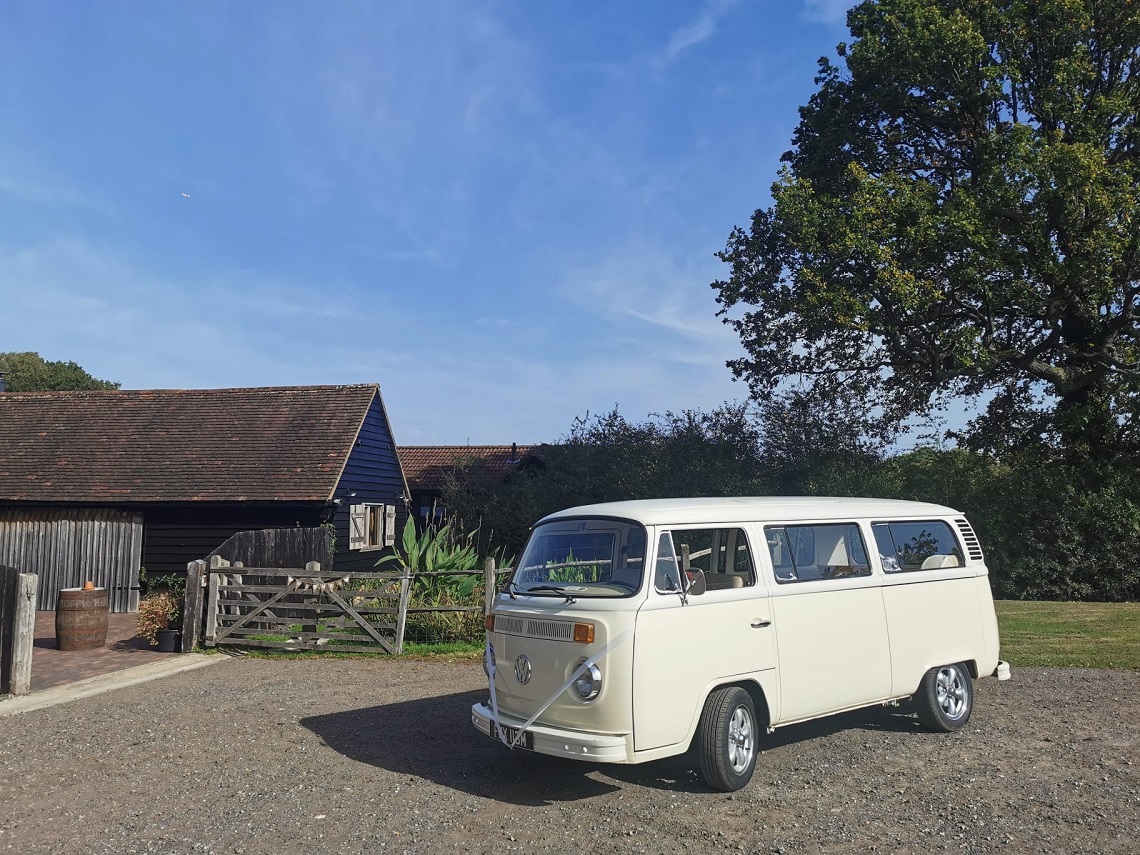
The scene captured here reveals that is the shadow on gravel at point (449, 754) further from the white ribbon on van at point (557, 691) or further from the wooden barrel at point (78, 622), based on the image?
the wooden barrel at point (78, 622)

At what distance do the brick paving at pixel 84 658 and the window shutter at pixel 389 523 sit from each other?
9.08 meters

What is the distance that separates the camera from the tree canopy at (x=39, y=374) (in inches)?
1971

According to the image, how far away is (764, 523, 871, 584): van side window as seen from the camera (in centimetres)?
704

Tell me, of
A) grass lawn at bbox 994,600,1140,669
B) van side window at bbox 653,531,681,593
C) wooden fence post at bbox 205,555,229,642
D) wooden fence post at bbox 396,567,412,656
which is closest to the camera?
van side window at bbox 653,531,681,593

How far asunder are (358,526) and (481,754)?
1603 centimetres

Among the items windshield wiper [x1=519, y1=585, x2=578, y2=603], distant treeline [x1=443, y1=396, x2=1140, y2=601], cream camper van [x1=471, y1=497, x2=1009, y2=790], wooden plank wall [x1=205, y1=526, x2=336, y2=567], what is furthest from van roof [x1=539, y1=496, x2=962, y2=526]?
distant treeline [x1=443, y1=396, x2=1140, y2=601]

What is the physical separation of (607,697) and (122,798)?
3784 mm

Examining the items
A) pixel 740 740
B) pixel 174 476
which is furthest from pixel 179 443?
pixel 740 740

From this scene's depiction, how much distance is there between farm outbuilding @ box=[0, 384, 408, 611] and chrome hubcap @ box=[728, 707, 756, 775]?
14611 millimetres

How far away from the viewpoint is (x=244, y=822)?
5938 mm

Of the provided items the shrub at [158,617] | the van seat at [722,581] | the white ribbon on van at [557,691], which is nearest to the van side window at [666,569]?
the van seat at [722,581]

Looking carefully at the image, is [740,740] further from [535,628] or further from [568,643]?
[535,628]

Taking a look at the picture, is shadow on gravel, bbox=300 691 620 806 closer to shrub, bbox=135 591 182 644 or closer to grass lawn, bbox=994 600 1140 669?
shrub, bbox=135 591 182 644

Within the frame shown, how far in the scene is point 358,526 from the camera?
74.9ft
